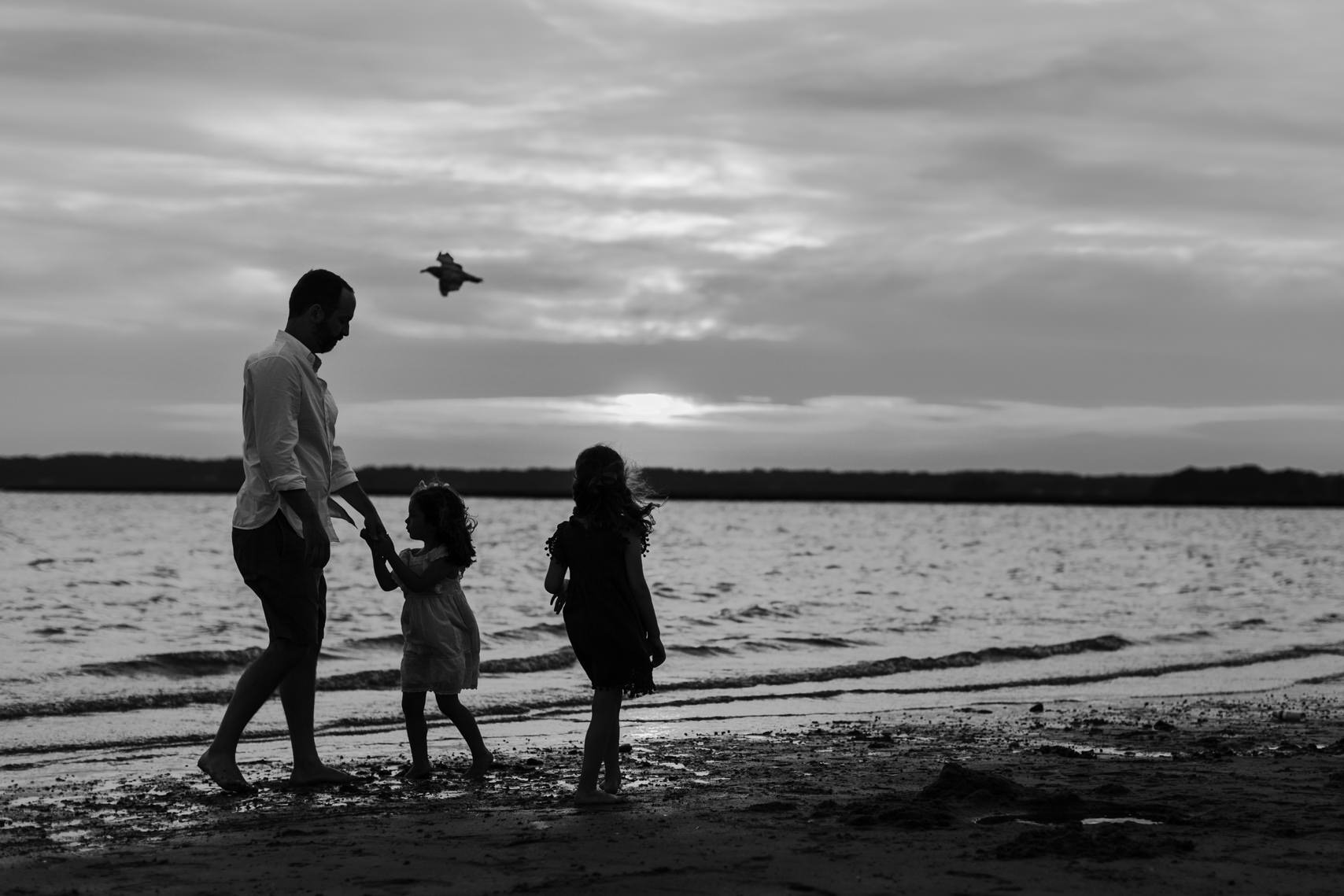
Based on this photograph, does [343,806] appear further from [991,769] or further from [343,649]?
[343,649]

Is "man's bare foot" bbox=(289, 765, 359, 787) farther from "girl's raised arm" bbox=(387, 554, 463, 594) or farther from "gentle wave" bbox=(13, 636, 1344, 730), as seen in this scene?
"gentle wave" bbox=(13, 636, 1344, 730)

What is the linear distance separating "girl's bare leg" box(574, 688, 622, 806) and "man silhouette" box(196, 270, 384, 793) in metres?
1.19

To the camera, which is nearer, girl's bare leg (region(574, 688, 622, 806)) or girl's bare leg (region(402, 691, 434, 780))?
girl's bare leg (region(574, 688, 622, 806))

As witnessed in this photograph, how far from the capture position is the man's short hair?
19.2ft

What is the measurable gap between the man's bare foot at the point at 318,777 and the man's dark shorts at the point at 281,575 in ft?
1.87

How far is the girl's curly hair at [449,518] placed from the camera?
6.36m

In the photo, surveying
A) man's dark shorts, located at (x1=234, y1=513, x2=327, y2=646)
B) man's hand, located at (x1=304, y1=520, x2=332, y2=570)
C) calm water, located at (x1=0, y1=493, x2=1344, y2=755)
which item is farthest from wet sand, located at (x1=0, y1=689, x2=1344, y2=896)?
calm water, located at (x1=0, y1=493, x2=1344, y2=755)

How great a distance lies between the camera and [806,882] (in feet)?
A: 13.0

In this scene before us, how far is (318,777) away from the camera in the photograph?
589 centimetres

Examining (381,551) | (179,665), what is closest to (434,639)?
(381,551)

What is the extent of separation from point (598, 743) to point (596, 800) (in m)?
0.30

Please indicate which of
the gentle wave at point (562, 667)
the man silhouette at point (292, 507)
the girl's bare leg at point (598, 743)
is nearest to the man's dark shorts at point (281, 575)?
the man silhouette at point (292, 507)

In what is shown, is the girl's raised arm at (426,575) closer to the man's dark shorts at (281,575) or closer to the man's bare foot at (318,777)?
the man's dark shorts at (281,575)

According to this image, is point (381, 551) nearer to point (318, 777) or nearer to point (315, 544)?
point (315, 544)
